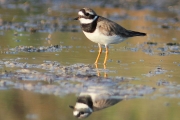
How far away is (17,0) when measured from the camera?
68.4ft

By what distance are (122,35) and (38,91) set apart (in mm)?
3156

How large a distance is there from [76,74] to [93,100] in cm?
153

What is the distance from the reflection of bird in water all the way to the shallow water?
0.09 meters

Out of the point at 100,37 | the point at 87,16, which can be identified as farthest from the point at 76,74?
the point at 87,16

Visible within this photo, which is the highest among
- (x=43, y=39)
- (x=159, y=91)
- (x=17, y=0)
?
(x=17, y=0)

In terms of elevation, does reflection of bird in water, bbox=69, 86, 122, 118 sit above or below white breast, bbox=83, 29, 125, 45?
below

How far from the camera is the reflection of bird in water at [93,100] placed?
6.03 meters

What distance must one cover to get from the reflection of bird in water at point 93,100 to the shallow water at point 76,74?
0.09 meters

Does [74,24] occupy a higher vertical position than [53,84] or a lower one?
higher

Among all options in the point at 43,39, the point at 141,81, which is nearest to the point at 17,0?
the point at 43,39

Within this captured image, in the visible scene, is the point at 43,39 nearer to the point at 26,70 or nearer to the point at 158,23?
the point at 26,70

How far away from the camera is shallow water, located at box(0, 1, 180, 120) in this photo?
6.07 metres

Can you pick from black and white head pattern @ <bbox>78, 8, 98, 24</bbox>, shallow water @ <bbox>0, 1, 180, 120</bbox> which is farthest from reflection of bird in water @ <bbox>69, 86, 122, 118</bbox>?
black and white head pattern @ <bbox>78, 8, 98, 24</bbox>

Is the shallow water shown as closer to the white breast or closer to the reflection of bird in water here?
the reflection of bird in water
